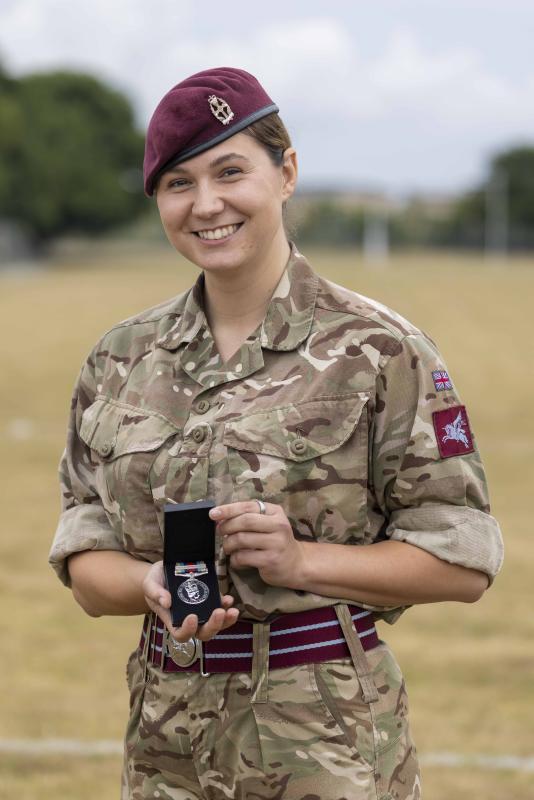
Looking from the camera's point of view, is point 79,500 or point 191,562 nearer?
point 191,562

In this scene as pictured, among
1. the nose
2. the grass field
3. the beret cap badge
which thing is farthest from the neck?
the grass field

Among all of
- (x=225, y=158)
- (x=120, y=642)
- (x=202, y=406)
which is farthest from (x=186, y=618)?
(x=120, y=642)

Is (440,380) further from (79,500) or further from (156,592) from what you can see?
(79,500)

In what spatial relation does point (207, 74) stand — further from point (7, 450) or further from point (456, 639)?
point (7, 450)

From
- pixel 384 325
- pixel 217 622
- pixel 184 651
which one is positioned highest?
pixel 384 325

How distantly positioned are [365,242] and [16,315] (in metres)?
48.7

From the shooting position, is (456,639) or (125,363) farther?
(456,639)

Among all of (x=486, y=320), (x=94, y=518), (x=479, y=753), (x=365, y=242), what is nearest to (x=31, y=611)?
(x=479, y=753)

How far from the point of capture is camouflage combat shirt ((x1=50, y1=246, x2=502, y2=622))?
2217mm

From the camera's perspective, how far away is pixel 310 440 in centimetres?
222

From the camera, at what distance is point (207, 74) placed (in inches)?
89.4

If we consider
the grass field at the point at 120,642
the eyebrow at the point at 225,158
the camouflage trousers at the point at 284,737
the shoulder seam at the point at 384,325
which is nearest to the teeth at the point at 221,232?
the eyebrow at the point at 225,158

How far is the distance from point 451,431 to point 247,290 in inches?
16.6

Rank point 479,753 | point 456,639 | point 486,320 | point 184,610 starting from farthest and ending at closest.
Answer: point 486,320 < point 456,639 < point 479,753 < point 184,610
